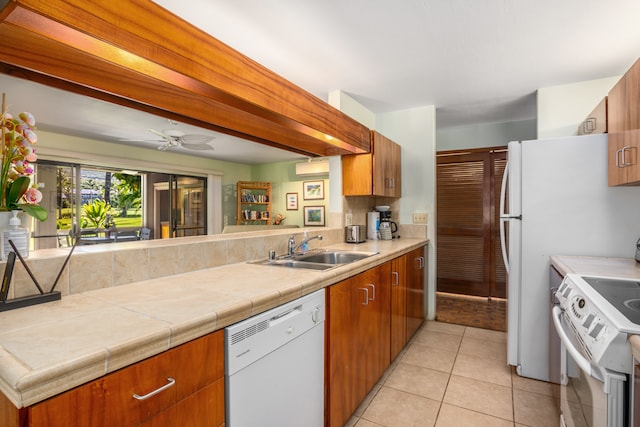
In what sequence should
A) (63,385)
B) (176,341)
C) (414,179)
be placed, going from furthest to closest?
(414,179), (176,341), (63,385)

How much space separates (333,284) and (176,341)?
2.80ft

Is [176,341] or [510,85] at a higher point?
[510,85]

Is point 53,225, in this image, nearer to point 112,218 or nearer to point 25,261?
point 112,218

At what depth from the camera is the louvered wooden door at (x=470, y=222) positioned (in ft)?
13.2

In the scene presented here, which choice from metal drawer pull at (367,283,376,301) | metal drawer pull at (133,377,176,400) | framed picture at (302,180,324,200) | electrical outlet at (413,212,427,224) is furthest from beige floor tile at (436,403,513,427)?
framed picture at (302,180,324,200)

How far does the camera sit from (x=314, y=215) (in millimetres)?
5176

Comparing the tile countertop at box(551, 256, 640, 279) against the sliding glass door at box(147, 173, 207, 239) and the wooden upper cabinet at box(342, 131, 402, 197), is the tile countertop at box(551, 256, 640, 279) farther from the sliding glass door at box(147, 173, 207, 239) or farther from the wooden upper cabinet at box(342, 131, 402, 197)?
the sliding glass door at box(147, 173, 207, 239)

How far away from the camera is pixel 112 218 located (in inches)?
129

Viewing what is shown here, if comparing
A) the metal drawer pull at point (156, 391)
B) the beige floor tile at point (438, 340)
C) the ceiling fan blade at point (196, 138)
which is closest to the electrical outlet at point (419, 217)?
the beige floor tile at point (438, 340)

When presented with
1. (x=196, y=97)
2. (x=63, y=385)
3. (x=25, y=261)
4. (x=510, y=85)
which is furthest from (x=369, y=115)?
(x=63, y=385)

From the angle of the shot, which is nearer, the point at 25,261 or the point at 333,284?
the point at 25,261

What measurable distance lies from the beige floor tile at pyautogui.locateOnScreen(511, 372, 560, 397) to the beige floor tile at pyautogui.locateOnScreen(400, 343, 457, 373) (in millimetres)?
424

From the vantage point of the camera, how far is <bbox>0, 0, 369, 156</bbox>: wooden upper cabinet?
0.95 meters

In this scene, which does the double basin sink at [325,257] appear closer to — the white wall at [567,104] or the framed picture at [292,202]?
the white wall at [567,104]
